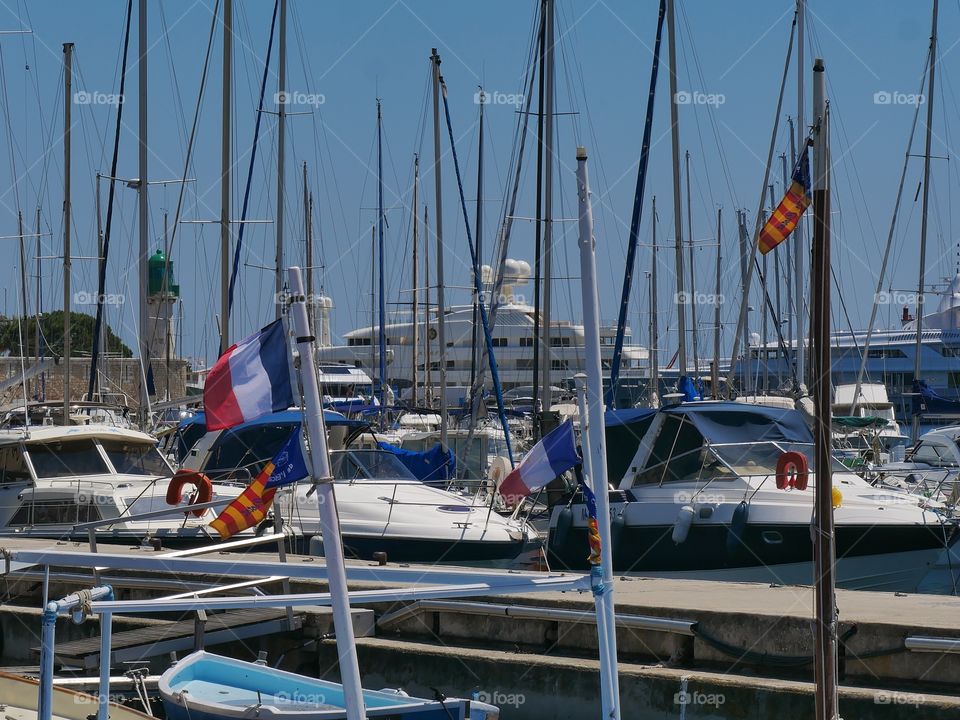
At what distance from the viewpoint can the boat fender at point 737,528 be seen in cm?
1480

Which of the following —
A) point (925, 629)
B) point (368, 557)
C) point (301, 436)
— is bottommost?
point (368, 557)

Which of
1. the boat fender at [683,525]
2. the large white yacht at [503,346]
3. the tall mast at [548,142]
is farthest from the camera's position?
the large white yacht at [503,346]

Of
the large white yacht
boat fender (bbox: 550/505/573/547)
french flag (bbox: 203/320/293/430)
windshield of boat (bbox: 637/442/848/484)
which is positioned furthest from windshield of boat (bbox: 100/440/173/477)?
the large white yacht

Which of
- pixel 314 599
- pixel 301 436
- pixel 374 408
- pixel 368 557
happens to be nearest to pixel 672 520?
pixel 368 557

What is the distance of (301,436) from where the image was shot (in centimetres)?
650

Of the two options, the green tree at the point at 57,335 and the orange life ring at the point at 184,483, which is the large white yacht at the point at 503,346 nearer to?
the green tree at the point at 57,335

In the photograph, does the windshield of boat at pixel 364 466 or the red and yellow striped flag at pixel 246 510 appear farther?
the windshield of boat at pixel 364 466

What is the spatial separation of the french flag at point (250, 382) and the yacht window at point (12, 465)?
43.2 feet

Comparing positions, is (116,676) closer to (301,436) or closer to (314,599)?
(314,599)

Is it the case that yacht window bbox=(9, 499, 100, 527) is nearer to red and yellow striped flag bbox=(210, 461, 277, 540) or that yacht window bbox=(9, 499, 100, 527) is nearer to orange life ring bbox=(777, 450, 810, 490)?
orange life ring bbox=(777, 450, 810, 490)

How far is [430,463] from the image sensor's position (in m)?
23.4

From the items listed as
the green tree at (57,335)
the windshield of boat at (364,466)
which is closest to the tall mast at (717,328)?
the windshield of boat at (364,466)

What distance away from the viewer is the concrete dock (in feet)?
30.1

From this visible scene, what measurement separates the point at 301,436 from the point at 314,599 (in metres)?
1.93
